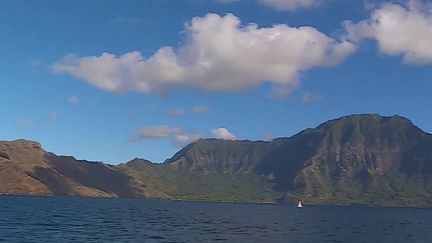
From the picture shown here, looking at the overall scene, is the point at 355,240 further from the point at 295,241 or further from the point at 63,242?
the point at 63,242

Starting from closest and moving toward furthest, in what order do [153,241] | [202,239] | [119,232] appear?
[153,241], [202,239], [119,232]

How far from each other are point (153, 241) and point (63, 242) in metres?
16.5

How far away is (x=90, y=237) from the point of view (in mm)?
102375

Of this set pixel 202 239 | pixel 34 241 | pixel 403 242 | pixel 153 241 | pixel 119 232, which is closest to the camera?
pixel 34 241

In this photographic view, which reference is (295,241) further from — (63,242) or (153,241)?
(63,242)

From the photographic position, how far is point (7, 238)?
312 ft

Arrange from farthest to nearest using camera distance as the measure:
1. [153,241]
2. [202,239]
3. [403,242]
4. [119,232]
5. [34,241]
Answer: [403,242], [119,232], [202,239], [153,241], [34,241]

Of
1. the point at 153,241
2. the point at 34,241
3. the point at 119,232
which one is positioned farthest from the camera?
the point at 119,232

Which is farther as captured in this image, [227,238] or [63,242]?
[227,238]

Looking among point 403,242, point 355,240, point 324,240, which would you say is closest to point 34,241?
point 324,240

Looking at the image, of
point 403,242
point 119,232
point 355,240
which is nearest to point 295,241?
point 355,240

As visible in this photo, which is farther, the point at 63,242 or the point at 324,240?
the point at 324,240

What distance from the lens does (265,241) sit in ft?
366

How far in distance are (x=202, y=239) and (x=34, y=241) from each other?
3371 centimetres
